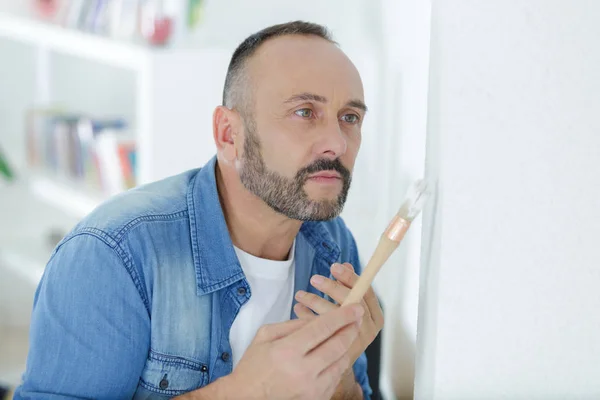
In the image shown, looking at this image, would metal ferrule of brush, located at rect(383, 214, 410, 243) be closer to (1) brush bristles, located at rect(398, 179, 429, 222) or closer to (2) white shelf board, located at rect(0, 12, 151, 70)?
(1) brush bristles, located at rect(398, 179, 429, 222)

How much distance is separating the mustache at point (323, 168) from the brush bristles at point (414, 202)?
26 cm

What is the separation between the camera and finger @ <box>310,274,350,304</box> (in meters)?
1.14

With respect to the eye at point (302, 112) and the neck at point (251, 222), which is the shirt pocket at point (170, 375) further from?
the eye at point (302, 112)

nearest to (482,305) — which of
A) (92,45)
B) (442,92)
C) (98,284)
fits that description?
(442,92)

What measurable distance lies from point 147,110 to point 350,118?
1187 mm

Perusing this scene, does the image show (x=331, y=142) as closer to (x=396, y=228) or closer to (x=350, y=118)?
(x=350, y=118)

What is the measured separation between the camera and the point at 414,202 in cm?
95

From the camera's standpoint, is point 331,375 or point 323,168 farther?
point 323,168

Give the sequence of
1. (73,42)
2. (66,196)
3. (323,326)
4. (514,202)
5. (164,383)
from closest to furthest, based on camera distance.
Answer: (514,202) < (323,326) < (164,383) < (73,42) < (66,196)

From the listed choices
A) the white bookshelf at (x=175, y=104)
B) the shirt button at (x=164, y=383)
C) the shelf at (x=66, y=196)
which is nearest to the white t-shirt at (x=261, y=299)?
the shirt button at (x=164, y=383)

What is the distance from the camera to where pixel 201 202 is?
4.38ft

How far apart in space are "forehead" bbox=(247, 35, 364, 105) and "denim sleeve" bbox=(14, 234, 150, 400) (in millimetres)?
358

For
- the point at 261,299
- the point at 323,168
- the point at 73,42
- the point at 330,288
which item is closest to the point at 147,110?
the point at 73,42

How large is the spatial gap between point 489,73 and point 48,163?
2663mm
